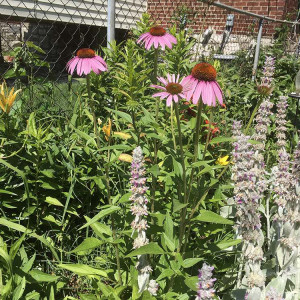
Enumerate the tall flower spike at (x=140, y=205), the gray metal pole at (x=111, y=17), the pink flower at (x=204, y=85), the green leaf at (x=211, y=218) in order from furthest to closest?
1. the gray metal pole at (x=111, y=17)
2. the green leaf at (x=211, y=218)
3. the pink flower at (x=204, y=85)
4. the tall flower spike at (x=140, y=205)

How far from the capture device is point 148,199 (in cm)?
188

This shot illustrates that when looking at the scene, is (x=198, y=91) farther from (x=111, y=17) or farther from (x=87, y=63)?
(x=111, y=17)

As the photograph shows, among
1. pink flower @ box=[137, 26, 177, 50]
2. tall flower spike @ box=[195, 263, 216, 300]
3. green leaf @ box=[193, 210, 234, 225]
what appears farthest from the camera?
pink flower @ box=[137, 26, 177, 50]

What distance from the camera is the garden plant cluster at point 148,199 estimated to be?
130 cm

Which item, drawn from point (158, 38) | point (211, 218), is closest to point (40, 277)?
point (211, 218)

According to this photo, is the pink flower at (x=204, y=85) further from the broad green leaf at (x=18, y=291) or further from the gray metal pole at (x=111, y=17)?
the gray metal pole at (x=111, y=17)

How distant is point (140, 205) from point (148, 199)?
66cm

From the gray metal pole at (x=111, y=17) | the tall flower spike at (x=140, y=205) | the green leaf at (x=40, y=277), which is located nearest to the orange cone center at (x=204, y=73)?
the tall flower spike at (x=140, y=205)

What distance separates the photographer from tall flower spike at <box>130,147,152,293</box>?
1.17 meters

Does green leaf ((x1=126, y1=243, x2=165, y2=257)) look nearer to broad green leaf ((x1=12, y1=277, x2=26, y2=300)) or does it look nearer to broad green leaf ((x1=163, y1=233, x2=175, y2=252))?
broad green leaf ((x1=163, y1=233, x2=175, y2=252))

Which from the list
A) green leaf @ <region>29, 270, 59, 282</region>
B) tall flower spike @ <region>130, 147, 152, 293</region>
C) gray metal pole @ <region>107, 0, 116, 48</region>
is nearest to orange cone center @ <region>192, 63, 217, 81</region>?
tall flower spike @ <region>130, 147, 152, 293</region>

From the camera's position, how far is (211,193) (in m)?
2.40

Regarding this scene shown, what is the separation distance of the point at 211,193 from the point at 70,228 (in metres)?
0.91

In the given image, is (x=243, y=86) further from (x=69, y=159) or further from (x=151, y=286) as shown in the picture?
(x=151, y=286)
